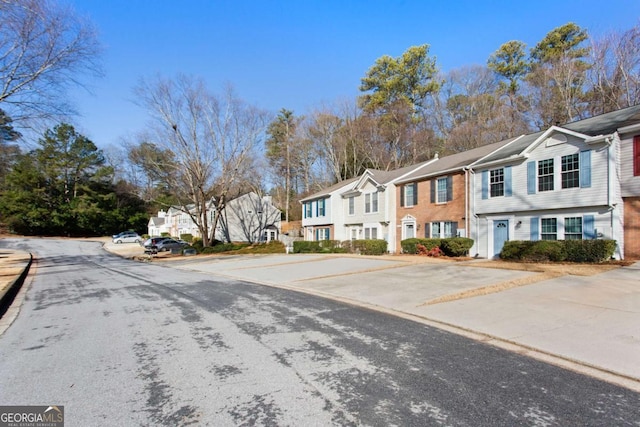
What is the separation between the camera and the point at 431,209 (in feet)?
71.5

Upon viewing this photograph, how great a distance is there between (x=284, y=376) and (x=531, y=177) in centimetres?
1642

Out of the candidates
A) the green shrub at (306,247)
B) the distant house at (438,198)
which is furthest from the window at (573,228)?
the green shrub at (306,247)

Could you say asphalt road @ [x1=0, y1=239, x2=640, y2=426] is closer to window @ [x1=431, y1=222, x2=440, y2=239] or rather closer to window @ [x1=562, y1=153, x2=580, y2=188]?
window @ [x1=562, y1=153, x2=580, y2=188]

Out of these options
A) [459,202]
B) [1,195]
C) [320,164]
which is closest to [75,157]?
[1,195]

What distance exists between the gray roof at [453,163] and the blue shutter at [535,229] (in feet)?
15.8

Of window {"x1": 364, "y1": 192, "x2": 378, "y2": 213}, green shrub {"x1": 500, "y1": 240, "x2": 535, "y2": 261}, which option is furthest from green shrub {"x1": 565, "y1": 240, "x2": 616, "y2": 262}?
window {"x1": 364, "y1": 192, "x2": 378, "y2": 213}

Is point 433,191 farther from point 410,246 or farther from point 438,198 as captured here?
point 410,246

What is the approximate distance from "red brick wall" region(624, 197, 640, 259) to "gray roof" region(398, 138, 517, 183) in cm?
742

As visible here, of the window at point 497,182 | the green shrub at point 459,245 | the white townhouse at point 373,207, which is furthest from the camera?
the white townhouse at point 373,207

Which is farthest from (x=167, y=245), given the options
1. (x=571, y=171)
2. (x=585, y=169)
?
(x=585, y=169)

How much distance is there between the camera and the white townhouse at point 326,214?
100.0 feet

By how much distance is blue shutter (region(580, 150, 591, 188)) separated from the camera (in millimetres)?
14219

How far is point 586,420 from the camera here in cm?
300

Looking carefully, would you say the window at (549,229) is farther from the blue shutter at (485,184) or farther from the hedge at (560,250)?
the blue shutter at (485,184)
